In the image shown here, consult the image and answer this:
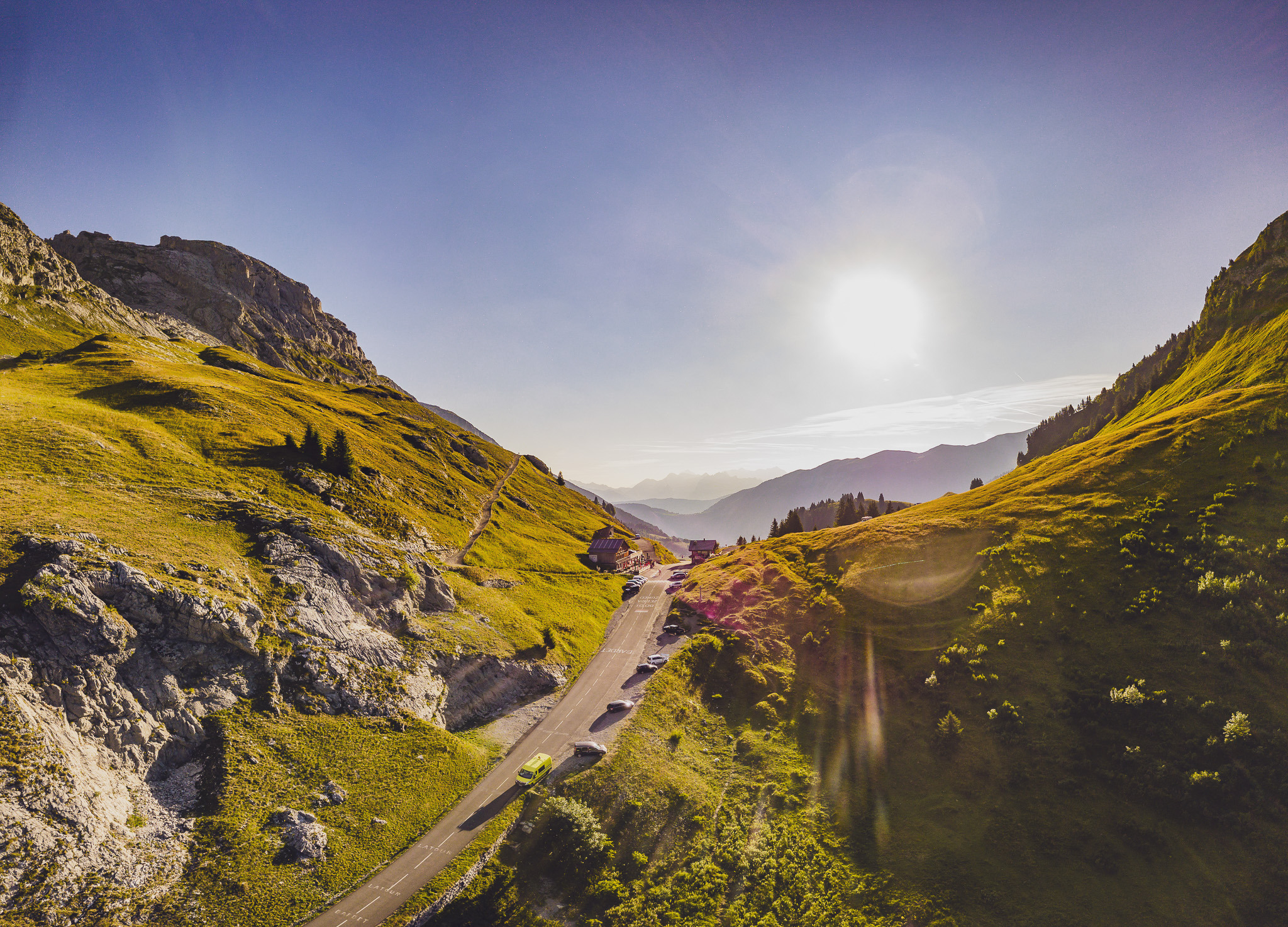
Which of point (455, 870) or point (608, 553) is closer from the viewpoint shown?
point (455, 870)

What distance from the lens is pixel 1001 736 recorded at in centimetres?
4072

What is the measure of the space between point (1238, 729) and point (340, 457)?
99.6 meters

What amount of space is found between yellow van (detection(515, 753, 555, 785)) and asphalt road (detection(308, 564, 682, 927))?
2.51 feet

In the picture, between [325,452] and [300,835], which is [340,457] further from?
[300,835]

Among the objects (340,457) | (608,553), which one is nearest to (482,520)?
(608,553)

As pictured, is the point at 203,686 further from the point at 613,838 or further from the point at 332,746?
the point at 613,838

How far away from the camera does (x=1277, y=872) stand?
27719mm

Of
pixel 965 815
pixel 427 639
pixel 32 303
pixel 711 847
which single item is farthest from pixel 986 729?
pixel 32 303

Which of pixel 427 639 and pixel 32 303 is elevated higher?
pixel 32 303

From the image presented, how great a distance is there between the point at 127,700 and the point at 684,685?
1923 inches

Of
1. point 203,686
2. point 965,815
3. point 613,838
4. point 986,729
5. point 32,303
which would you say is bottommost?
point 613,838

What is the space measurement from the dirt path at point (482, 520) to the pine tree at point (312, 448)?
78.8 feet

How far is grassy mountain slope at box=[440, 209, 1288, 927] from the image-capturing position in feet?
99.3

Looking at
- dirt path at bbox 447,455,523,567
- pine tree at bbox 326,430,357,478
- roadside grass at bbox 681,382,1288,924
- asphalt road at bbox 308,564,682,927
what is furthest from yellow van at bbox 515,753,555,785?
pine tree at bbox 326,430,357,478
